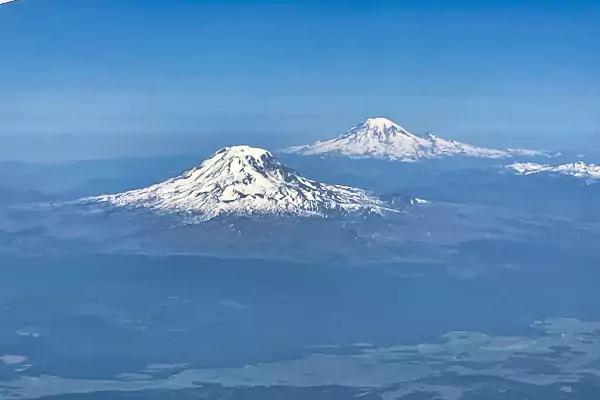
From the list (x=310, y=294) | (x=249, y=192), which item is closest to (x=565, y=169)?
(x=310, y=294)

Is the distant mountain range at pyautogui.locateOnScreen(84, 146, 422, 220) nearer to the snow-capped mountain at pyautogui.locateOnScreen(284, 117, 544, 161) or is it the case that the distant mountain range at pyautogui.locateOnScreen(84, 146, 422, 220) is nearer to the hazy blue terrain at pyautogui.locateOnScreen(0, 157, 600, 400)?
the hazy blue terrain at pyautogui.locateOnScreen(0, 157, 600, 400)

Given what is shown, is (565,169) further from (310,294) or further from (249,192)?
(249,192)

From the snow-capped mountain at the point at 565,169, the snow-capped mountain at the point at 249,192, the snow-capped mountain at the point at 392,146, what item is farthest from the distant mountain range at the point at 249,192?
the snow-capped mountain at the point at 565,169

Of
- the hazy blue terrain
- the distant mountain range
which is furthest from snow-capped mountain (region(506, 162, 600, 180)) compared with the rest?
the distant mountain range

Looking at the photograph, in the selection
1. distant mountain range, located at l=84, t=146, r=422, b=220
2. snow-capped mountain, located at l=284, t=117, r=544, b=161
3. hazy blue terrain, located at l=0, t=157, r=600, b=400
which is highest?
snow-capped mountain, located at l=284, t=117, r=544, b=161

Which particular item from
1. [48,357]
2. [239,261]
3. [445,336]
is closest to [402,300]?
[445,336]
